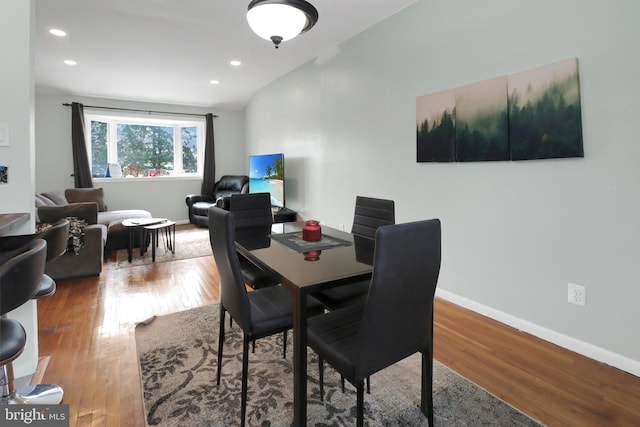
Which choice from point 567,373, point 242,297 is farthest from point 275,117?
point 567,373

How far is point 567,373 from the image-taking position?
1.83 m

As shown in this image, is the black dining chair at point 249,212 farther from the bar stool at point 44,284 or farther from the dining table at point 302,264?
the bar stool at point 44,284

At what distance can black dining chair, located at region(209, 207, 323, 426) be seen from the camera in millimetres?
1418

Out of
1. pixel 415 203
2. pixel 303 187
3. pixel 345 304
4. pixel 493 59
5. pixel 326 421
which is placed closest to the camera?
pixel 326 421

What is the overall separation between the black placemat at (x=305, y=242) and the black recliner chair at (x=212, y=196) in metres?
4.28

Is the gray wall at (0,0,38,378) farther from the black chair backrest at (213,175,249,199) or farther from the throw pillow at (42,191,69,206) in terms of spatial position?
the black chair backrest at (213,175,249,199)

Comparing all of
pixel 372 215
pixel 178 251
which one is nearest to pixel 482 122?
pixel 372 215

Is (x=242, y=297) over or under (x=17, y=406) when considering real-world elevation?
over

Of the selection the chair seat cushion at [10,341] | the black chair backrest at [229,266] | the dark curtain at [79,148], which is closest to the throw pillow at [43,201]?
the dark curtain at [79,148]

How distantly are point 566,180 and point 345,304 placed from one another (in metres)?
1.57

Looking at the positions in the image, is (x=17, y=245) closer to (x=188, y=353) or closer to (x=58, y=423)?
(x=58, y=423)

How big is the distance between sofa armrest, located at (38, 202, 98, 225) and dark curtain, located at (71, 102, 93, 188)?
2832mm

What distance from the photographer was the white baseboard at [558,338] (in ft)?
6.08

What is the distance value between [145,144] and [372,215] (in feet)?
20.4
